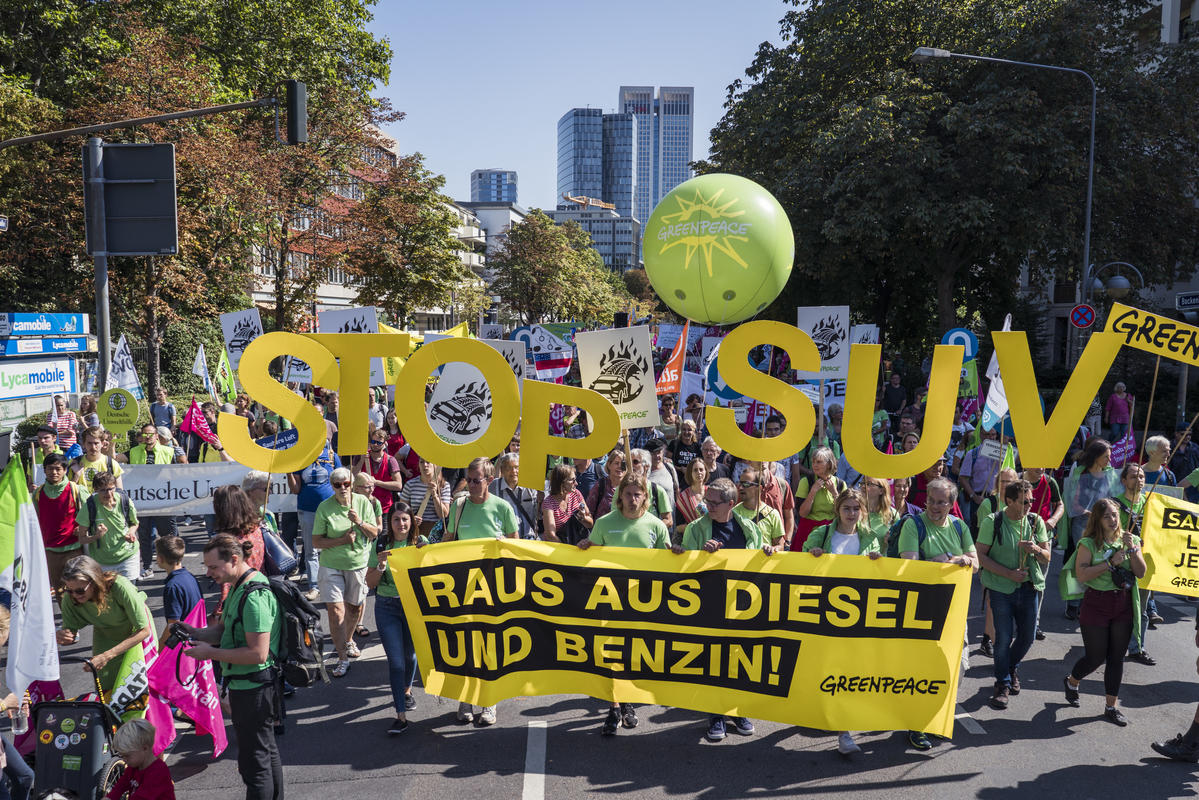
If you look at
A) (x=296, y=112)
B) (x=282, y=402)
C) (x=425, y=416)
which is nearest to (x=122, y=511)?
(x=282, y=402)

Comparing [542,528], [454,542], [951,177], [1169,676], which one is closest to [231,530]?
[454,542]

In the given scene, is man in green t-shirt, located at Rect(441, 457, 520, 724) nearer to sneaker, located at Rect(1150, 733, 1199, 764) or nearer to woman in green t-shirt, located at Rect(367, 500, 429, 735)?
woman in green t-shirt, located at Rect(367, 500, 429, 735)

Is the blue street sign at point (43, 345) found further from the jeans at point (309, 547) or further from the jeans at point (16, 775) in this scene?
the jeans at point (16, 775)

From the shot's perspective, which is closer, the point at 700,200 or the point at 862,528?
the point at 862,528

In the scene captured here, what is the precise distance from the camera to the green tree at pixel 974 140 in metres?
19.5

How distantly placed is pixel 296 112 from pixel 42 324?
13.6 m

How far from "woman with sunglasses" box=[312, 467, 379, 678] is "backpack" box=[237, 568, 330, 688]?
6.36 feet

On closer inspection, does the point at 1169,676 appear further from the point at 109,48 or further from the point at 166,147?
the point at 109,48

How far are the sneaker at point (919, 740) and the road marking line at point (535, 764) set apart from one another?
2377 mm

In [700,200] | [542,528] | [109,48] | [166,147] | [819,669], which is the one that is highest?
[109,48]

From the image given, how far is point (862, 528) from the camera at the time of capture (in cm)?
630

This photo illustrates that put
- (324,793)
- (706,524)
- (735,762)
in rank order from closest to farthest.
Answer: (324,793), (735,762), (706,524)

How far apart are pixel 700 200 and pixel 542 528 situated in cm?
450

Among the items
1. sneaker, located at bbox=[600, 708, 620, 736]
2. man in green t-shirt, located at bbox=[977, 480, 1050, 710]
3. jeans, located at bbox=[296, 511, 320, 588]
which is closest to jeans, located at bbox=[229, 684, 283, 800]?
sneaker, located at bbox=[600, 708, 620, 736]
